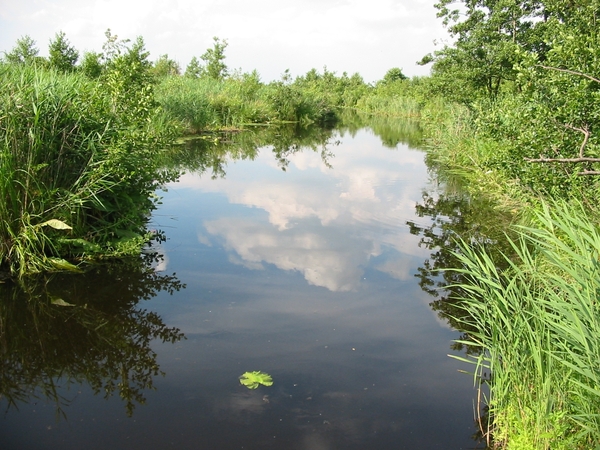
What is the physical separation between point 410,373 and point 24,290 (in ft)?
13.7

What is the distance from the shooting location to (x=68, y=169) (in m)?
6.55

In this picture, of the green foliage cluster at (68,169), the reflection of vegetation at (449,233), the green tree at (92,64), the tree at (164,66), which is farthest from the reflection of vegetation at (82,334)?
the tree at (164,66)

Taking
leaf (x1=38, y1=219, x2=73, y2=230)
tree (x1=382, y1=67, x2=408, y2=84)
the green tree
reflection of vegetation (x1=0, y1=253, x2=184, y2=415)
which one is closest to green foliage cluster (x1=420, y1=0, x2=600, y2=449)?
reflection of vegetation (x1=0, y1=253, x2=184, y2=415)

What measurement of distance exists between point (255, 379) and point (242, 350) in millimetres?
546

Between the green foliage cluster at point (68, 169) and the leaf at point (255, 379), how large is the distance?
9.89 feet

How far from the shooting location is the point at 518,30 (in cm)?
1653

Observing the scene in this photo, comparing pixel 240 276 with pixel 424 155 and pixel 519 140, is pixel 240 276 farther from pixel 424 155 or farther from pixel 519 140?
pixel 424 155

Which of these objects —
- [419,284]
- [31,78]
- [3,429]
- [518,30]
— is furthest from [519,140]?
[518,30]

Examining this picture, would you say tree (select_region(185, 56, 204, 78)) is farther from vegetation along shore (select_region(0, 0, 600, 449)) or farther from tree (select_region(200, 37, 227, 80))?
vegetation along shore (select_region(0, 0, 600, 449))

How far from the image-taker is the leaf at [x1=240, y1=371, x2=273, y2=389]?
4.34m

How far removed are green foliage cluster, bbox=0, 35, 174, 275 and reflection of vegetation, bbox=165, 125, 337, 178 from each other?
690cm

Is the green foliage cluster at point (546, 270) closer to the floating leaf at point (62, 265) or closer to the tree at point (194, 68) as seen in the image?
the floating leaf at point (62, 265)

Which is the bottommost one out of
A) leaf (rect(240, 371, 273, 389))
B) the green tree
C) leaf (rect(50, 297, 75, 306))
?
leaf (rect(240, 371, 273, 389))

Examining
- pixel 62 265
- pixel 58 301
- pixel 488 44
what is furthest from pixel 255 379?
pixel 488 44
